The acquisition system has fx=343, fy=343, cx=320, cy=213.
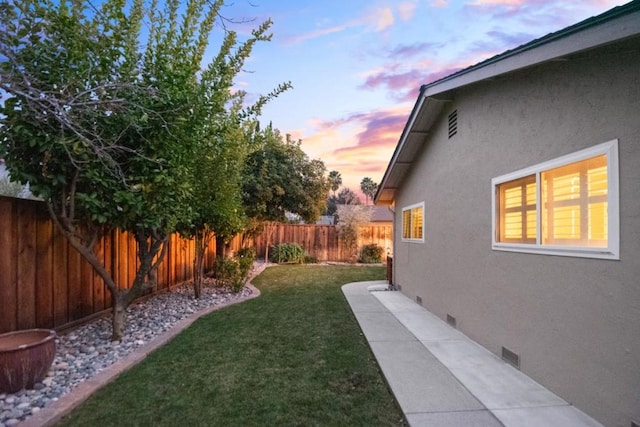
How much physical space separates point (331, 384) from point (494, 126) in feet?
12.7

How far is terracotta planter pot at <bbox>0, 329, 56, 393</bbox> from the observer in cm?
320

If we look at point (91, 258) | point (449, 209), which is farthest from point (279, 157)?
point (91, 258)

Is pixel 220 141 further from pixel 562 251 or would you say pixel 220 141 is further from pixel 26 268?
pixel 562 251

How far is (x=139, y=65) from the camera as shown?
4660 mm

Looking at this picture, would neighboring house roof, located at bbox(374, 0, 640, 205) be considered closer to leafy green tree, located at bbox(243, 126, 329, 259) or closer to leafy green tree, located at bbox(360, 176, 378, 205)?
leafy green tree, located at bbox(243, 126, 329, 259)

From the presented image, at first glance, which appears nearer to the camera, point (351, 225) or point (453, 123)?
point (453, 123)

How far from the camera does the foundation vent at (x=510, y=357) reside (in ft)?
13.1

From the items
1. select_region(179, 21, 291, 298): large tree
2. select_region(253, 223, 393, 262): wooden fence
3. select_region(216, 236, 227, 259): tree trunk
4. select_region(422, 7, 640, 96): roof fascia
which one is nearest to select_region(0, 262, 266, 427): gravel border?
select_region(179, 21, 291, 298): large tree

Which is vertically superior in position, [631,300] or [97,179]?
[97,179]

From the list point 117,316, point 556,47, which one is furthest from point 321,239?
Result: point 556,47

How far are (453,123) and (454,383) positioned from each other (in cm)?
419

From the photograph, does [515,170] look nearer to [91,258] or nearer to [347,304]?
[347,304]

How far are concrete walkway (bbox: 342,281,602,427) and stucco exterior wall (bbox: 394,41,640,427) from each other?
19 centimetres

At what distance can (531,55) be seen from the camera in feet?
11.1
